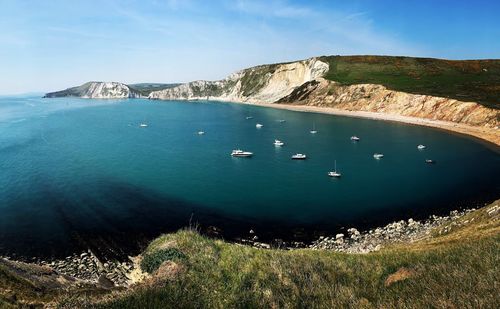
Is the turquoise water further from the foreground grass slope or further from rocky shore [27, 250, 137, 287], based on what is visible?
the foreground grass slope

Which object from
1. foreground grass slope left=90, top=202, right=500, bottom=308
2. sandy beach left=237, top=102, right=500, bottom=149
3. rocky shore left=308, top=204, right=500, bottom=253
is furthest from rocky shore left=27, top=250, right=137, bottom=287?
sandy beach left=237, top=102, right=500, bottom=149

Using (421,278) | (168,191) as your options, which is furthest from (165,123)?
(421,278)

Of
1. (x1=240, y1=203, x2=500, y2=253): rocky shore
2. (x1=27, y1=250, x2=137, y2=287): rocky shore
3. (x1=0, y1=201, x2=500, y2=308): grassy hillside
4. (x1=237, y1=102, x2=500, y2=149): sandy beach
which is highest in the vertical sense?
(x1=0, y1=201, x2=500, y2=308): grassy hillside

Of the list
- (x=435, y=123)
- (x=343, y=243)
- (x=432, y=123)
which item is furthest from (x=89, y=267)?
(x=432, y=123)

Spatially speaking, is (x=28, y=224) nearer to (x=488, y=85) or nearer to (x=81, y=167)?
(x=81, y=167)

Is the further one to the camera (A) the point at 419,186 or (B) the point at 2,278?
(A) the point at 419,186

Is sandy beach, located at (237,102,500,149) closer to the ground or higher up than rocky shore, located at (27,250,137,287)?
higher up
